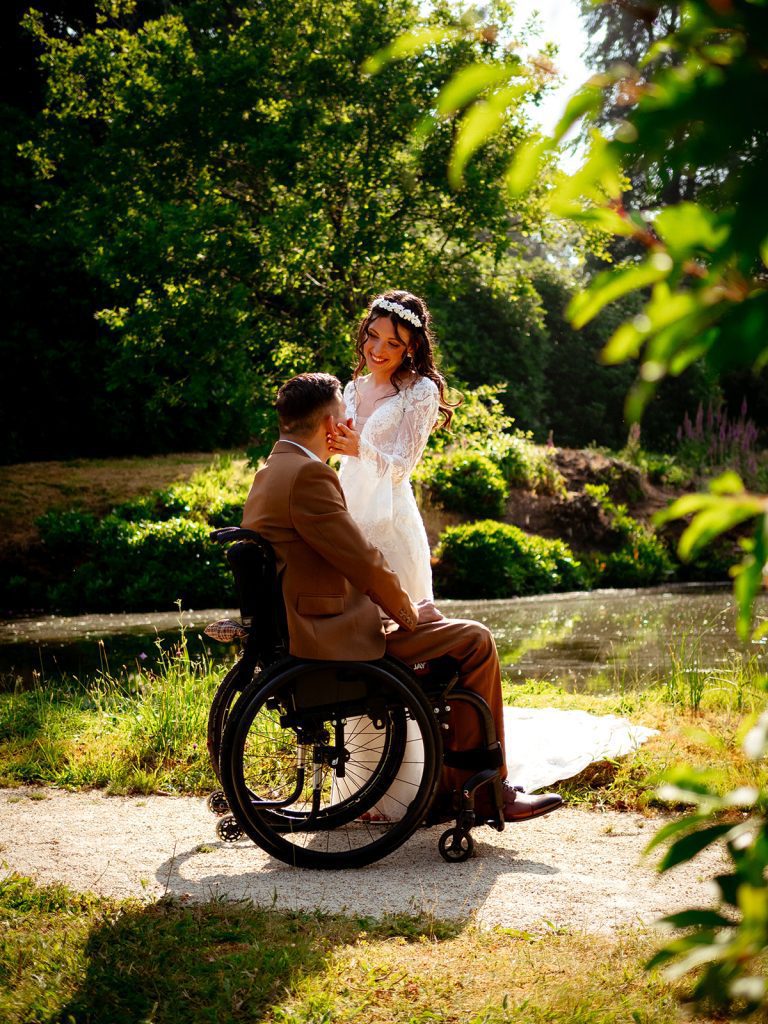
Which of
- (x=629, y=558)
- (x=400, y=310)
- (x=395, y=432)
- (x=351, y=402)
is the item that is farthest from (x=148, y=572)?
(x=400, y=310)

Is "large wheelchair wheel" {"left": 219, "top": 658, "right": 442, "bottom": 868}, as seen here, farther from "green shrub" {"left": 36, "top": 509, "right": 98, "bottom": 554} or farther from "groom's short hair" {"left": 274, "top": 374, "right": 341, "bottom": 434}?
"green shrub" {"left": 36, "top": 509, "right": 98, "bottom": 554}

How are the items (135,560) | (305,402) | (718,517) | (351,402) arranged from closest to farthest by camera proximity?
(718,517), (305,402), (351,402), (135,560)

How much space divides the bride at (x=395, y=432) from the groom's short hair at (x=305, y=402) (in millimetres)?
542

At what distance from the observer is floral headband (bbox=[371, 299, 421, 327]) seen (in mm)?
4758

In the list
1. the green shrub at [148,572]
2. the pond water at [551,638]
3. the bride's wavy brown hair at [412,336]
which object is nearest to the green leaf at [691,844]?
the bride's wavy brown hair at [412,336]

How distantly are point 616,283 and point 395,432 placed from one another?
3.61m

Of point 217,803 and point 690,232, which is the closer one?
point 690,232

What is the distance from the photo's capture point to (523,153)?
124 cm

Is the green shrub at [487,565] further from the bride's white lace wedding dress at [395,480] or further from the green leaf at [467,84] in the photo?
the green leaf at [467,84]

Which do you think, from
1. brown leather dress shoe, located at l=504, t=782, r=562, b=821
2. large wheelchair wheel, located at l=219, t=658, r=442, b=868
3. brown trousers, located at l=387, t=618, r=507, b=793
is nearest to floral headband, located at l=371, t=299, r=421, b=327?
brown trousers, located at l=387, t=618, r=507, b=793

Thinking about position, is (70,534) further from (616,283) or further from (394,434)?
(616,283)

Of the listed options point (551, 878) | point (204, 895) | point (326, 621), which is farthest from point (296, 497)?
point (551, 878)

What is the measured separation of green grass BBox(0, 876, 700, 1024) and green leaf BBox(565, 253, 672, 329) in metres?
1.99

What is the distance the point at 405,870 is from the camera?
3.86 metres
